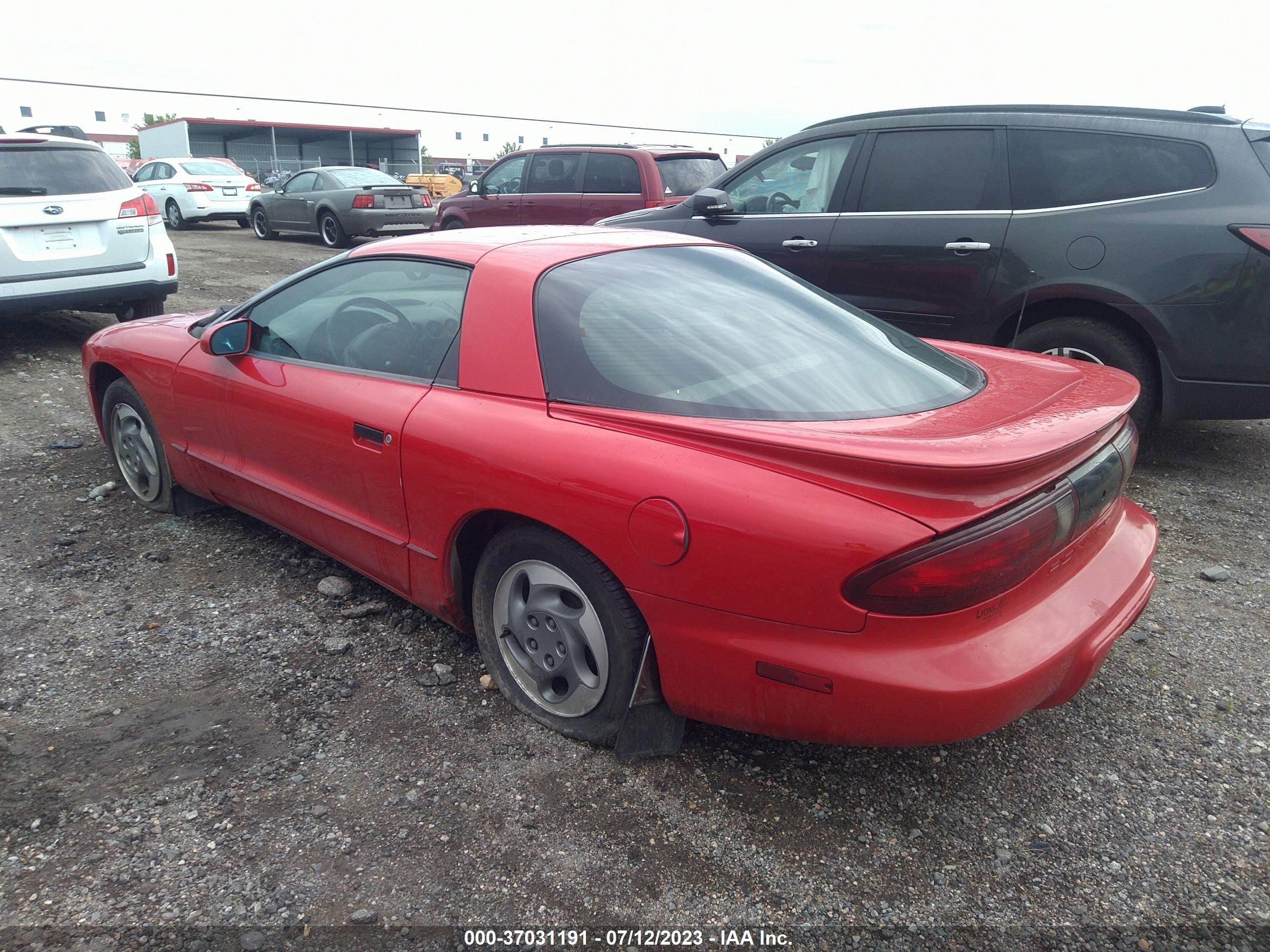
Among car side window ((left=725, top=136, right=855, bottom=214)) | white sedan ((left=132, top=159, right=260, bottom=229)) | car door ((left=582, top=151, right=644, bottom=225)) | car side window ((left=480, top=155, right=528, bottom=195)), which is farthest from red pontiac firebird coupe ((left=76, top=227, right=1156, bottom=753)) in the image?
white sedan ((left=132, top=159, right=260, bottom=229))

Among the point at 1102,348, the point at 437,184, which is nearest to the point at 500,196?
the point at 1102,348

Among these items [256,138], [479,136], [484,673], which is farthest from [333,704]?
[479,136]

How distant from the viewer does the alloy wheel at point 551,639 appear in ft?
7.73

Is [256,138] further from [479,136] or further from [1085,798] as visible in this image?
[1085,798]

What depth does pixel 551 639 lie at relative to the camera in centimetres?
246

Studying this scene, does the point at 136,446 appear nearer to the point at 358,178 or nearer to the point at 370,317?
the point at 370,317

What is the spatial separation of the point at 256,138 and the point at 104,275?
181 ft

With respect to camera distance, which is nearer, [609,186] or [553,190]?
[609,186]

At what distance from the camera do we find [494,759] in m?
2.45

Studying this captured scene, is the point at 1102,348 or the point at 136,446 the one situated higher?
the point at 1102,348

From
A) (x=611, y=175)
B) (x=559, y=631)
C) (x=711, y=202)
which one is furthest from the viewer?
(x=611, y=175)

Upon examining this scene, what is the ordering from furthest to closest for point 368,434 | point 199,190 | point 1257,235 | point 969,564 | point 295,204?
point 199,190 < point 295,204 < point 1257,235 < point 368,434 < point 969,564

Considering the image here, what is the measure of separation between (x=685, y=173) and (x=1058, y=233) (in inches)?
246

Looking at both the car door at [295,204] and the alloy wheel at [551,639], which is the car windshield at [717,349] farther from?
the car door at [295,204]
